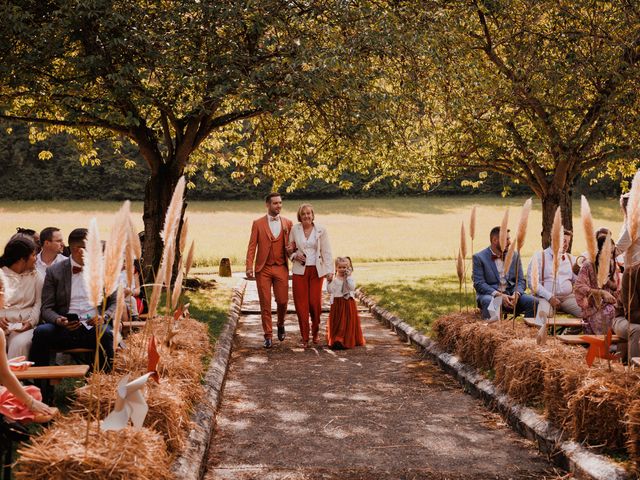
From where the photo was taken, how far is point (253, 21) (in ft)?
48.8

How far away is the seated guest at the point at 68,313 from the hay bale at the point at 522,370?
12.8 ft

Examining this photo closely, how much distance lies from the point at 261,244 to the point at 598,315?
5.23m

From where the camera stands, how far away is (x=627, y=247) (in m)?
5.86

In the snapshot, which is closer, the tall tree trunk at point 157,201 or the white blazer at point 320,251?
the white blazer at point 320,251

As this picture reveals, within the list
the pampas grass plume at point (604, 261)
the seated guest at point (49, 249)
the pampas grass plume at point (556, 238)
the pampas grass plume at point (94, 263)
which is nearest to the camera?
the pampas grass plume at point (94, 263)

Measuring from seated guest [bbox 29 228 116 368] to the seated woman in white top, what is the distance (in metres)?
4.35

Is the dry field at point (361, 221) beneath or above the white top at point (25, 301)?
beneath

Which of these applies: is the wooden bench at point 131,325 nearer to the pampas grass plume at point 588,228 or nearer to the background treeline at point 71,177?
the pampas grass plume at point 588,228

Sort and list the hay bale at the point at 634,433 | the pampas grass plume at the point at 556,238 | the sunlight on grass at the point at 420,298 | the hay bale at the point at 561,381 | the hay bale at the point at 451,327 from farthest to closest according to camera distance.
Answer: the sunlight on grass at the point at 420,298 < the hay bale at the point at 451,327 < the pampas grass plume at the point at 556,238 < the hay bale at the point at 561,381 < the hay bale at the point at 634,433

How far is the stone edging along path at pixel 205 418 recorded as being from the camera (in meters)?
5.54

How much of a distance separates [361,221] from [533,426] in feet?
146

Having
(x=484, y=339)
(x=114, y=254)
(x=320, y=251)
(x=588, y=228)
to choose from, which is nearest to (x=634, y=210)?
(x=588, y=228)

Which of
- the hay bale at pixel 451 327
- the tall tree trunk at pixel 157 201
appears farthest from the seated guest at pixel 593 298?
the tall tree trunk at pixel 157 201

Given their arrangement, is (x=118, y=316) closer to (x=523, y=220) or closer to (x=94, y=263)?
(x=94, y=263)
